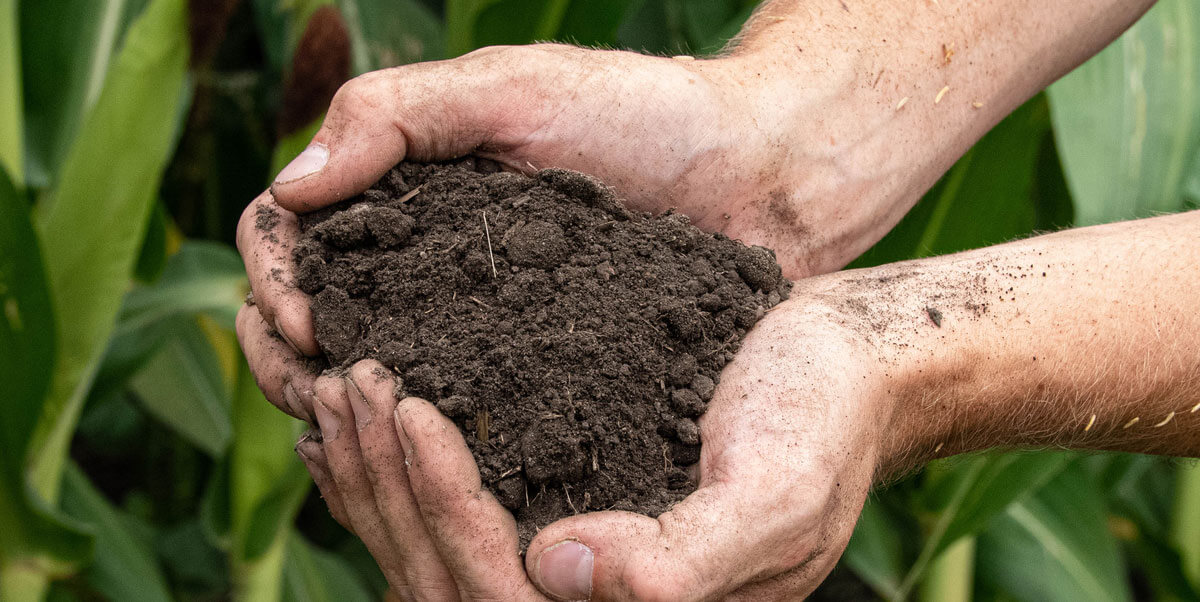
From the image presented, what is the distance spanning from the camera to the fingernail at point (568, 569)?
0.71 meters

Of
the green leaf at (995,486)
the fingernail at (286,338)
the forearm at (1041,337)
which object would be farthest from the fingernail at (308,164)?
the green leaf at (995,486)

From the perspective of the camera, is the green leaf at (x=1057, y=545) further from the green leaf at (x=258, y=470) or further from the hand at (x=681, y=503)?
the green leaf at (x=258, y=470)

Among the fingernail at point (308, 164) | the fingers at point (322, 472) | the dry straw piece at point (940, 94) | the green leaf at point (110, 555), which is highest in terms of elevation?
the dry straw piece at point (940, 94)

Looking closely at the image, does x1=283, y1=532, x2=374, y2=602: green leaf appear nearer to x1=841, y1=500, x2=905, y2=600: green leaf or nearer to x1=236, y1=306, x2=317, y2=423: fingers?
x1=236, y1=306, x2=317, y2=423: fingers

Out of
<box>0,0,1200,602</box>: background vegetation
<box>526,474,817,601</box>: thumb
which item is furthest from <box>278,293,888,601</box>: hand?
<box>0,0,1200,602</box>: background vegetation

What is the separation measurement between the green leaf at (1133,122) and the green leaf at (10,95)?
1.56 m

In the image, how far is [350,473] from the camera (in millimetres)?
812

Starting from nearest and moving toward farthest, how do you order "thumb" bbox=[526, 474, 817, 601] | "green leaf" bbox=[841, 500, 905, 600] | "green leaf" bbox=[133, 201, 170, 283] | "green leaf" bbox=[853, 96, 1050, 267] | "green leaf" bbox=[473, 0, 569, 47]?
1. "thumb" bbox=[526, 474, 817, 601]
2. "green leaf" bbox=[473, 0, 569, 47]
3. "green leaf" bbox=[853, 96, 1050, 267]
4. "green leaf" bbox=[133, 201, 170, 283]
5. "green leaf" bbox=[841, 500, 905, 600]

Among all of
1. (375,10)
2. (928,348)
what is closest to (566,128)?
(928,348)

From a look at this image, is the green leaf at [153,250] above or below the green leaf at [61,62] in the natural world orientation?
below

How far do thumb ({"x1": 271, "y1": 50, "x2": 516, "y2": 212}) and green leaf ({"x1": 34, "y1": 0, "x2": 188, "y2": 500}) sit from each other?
0.55 m

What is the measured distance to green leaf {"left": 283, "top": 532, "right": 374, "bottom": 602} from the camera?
1688 millimetres

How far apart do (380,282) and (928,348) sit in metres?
0.54

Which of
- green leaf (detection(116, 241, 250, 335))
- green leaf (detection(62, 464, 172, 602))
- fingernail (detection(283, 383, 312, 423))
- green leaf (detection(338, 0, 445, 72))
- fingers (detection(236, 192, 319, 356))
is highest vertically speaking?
green leaf (detection(338, 0, 445, 72))
